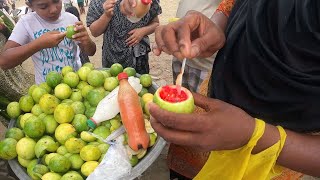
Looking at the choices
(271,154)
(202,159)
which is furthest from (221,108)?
(202,159)

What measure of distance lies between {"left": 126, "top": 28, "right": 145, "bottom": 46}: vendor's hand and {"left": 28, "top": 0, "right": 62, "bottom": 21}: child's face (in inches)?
30.6

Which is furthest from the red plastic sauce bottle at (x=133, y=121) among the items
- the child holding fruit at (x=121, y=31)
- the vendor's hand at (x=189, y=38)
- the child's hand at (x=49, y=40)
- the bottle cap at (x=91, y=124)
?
the child holding fruit at (x=121, y=31)

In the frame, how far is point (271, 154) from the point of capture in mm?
1246

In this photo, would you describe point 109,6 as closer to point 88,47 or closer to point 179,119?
point 88,47

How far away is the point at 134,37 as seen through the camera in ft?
10.3

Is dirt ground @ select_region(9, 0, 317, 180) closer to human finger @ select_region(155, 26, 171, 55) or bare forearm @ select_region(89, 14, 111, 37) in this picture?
bare forearm @ select_region(89, 14, 111, 37)

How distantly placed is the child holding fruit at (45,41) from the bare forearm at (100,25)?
0.28 meters

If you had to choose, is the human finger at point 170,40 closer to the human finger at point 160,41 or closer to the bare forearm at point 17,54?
the human finger at point 160,41

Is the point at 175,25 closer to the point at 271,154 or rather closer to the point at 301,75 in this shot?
the point at 301,75

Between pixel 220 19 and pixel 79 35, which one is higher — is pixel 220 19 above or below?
above

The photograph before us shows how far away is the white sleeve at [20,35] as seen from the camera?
2650mm

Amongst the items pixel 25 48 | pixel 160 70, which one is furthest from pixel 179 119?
pixel 160 70

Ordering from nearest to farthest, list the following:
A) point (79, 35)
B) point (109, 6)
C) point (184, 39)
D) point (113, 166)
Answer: point (184, 39) < point (113, 166) < point (79, 35) < point (109, 6)

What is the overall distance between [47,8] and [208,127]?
2165mm
